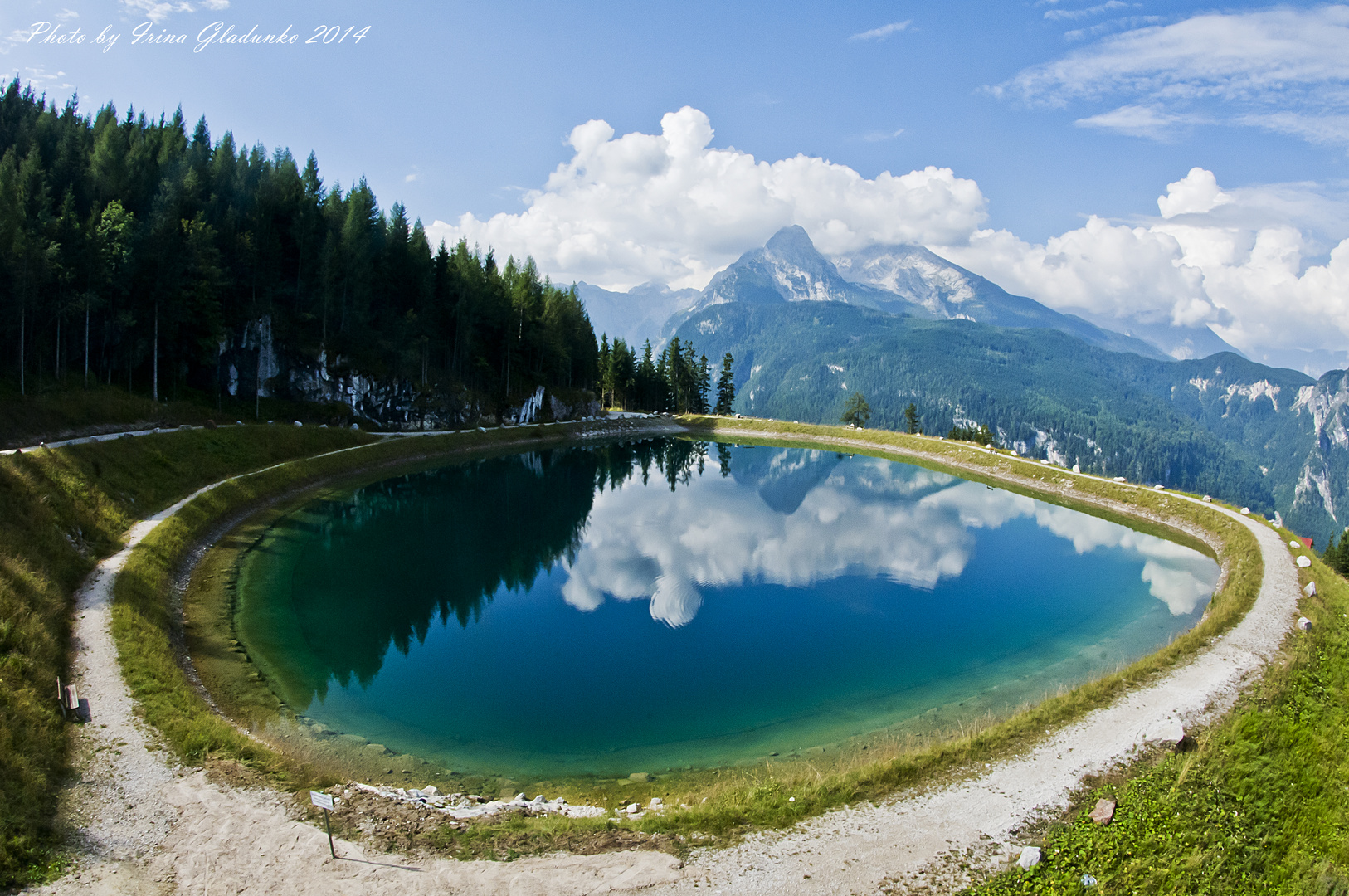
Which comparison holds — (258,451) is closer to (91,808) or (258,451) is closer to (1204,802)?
(91,808)

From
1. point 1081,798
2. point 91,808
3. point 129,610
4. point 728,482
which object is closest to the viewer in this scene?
point 91,808

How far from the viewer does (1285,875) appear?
1336 centimetres

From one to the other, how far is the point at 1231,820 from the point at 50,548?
37.4 m

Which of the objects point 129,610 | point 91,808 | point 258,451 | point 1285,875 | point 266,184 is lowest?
point 1285,875

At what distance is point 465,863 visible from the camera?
40.0ft

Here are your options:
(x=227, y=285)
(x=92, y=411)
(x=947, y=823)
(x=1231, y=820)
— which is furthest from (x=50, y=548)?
(x=227, y=285)

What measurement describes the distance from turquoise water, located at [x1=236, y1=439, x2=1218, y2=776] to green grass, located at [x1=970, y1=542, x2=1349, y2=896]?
552 centimetres

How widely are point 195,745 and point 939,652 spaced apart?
23553 mm

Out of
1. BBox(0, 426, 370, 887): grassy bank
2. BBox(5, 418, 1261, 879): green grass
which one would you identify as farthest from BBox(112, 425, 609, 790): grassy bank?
BBox(0, 426, 370, 887): grassy bank

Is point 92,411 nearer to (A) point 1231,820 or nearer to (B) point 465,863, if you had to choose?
(B) point 465,863

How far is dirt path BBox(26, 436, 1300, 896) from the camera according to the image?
1155 cm

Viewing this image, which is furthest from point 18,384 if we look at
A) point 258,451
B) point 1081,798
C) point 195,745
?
point 1081,798

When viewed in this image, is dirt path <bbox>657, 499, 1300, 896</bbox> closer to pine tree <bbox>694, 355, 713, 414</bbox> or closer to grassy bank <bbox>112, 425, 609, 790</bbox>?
grassy bank <bbox>112, 425, 609, 790</bbox>

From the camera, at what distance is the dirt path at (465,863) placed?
37.9 feet
